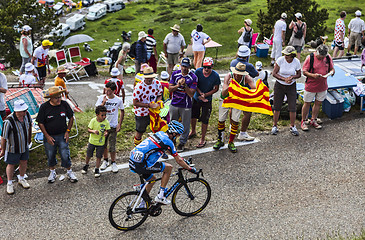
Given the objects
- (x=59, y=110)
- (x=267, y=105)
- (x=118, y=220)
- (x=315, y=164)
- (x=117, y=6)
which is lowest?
(x=117, y=6)

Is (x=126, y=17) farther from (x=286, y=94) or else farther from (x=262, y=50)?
(x=286, y=94)

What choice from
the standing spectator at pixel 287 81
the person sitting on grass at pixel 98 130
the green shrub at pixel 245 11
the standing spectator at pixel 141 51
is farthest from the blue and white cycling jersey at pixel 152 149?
the green shrub at pixel 245 11

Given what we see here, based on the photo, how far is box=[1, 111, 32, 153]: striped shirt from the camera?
319 inches

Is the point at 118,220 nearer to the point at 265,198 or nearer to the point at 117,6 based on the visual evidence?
the point at 265,198

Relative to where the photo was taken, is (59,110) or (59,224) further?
(59,110)

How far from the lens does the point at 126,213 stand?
284 inches

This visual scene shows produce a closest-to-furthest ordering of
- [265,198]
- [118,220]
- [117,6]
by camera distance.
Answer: [118,220]
[265,198]
[117,6]

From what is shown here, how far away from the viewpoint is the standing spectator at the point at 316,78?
1079 centimetres

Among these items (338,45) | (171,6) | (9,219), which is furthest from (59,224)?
(171,6)

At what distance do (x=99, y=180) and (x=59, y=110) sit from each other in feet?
5.63

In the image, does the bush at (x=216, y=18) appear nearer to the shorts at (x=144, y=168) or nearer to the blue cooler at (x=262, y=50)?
the blue cooler at (x=262, y=50)

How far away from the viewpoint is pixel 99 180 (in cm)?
882

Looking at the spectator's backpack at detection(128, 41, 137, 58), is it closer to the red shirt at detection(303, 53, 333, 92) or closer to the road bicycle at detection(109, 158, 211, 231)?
the red shirt at detection(303, 53, 333, 92)

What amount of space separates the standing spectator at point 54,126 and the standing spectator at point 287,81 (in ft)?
17.7
